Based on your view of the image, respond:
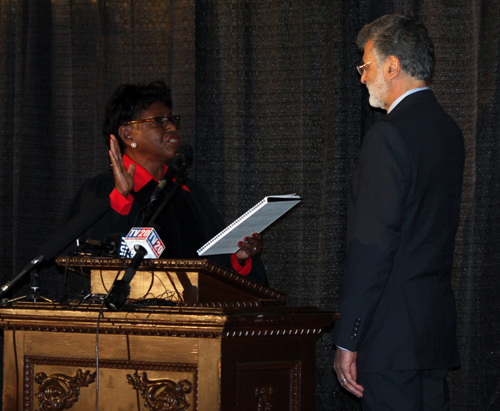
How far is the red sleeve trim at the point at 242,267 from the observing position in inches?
101

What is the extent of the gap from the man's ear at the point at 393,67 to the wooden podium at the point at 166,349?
0.75 metres

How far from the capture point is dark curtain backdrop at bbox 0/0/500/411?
2.71 meters

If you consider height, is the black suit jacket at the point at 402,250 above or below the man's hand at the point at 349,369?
above

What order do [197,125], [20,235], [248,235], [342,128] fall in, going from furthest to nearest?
[20,235], [197,125], [342,128], [248,235]

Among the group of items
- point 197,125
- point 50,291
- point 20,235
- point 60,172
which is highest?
point 197,125

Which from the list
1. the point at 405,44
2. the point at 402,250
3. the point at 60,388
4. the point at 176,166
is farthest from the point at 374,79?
the point at 60,388

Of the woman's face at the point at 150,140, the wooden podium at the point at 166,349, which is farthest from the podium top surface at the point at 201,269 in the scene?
the woman's face at the point at 150,140

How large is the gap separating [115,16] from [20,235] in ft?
4.29

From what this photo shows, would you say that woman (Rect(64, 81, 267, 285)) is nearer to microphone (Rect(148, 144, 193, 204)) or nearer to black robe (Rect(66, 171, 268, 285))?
black robe (Rect(66, 171, 268, 285))

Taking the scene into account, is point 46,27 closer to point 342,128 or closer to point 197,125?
point 197,125

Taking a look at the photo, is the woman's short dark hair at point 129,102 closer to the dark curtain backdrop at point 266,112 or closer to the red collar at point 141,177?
the red collar at point 141,177

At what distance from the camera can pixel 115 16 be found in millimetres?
3377

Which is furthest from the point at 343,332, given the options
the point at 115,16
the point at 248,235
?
the point at 115,16

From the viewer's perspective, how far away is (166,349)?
1.62 meters
